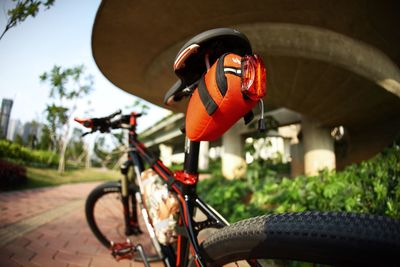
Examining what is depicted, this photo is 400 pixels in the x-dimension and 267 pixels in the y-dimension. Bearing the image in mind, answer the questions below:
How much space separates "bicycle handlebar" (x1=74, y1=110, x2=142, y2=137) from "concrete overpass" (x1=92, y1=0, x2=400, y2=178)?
1320 mm

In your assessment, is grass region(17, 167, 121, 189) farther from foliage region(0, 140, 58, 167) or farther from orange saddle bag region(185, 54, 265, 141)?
orange saddle bag region(185, 54, 265, 141)

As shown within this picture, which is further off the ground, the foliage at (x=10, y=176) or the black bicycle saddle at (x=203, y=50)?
the black bicycle saddle at (x=203, y=50)

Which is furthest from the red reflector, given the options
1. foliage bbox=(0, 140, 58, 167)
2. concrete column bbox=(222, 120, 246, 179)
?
foliage bbox=(0, 140, 58, 167)

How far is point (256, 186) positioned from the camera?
4645 millimetres

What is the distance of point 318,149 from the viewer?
590 cm

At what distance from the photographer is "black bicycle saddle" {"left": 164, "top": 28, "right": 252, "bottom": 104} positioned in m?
1.01

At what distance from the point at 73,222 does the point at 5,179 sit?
12.2 feet

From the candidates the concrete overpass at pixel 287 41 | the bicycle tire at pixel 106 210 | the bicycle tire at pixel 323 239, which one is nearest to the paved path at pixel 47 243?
the bicycle tire at pixel 106 210

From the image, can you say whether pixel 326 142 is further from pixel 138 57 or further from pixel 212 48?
pixel 212 48

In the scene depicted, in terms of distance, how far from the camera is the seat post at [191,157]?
133 centimetres

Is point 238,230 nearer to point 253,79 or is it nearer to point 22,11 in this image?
point 253,79

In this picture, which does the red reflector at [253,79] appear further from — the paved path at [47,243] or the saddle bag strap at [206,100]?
the paved path at [47,243]

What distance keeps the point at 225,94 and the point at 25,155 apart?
1476 cm

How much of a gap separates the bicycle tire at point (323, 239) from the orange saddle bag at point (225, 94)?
40 centimetres
